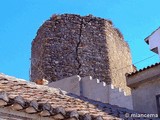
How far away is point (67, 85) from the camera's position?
45.9 feet

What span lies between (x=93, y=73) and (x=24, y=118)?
1409 cm

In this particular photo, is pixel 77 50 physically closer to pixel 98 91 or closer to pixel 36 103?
pixel 98 91

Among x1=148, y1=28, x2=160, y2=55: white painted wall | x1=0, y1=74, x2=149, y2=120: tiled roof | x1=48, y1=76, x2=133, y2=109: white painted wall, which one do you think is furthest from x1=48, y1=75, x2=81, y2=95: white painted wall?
x1=0, y1=74, x2=149, y2=120: tiled roof

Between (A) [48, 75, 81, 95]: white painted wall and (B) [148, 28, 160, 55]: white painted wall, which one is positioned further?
(A) [48, 75, 81, 95]: white painted wall

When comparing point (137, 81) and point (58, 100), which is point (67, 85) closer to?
point (137, 81)

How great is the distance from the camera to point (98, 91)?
13516 mm

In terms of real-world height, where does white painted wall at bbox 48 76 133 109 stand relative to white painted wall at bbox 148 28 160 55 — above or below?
below

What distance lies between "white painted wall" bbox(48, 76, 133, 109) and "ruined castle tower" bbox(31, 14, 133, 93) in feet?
18.0

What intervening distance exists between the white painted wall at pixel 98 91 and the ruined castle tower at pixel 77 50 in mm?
5484

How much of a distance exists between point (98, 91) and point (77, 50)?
7579 mm

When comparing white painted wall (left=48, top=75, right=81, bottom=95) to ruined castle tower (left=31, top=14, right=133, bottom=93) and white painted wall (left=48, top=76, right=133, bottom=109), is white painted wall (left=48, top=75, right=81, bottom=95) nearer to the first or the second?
white painted wall (left=48, top=76, right=133, bottom=109)

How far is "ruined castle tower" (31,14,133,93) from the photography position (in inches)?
792

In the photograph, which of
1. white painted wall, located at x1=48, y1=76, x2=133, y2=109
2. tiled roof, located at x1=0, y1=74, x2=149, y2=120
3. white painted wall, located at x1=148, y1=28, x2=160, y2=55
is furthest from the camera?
white painted wall, located at x1=48, y1=76, x2=133, y2=109

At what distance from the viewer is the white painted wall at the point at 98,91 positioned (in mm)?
13469
